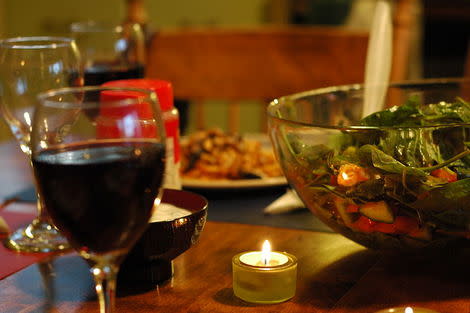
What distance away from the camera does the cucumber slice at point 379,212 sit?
2.73ft

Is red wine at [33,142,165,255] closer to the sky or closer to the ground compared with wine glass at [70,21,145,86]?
closer to the ground

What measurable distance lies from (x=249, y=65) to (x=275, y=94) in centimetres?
10

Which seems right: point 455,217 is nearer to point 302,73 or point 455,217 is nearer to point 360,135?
point 360,135

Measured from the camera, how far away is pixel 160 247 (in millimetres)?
831

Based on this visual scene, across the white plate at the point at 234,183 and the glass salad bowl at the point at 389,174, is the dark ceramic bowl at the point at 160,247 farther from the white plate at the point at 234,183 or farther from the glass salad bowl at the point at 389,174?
the white plate at the point at 234,183

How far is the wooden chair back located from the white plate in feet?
2.36

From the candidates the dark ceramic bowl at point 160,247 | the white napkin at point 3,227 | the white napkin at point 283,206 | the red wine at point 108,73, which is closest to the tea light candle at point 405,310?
the dark ceramic bowl at point 160,247

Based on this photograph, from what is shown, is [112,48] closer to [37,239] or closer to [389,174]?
[37,239]

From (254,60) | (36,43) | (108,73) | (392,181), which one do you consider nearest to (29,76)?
(36,43)

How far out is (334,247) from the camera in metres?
0.98

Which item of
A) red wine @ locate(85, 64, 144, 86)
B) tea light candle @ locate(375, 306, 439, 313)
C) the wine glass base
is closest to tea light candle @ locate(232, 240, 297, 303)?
tea light candle @ locate(375, 306, 439, 313)

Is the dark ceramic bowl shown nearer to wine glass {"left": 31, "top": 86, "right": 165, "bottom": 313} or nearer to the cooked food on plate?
wine glass {"left": 31, "top": 86, "right": 165, "bottom": 313}

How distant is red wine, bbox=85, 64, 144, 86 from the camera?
4.25 ft

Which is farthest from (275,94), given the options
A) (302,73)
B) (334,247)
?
(334,247)
